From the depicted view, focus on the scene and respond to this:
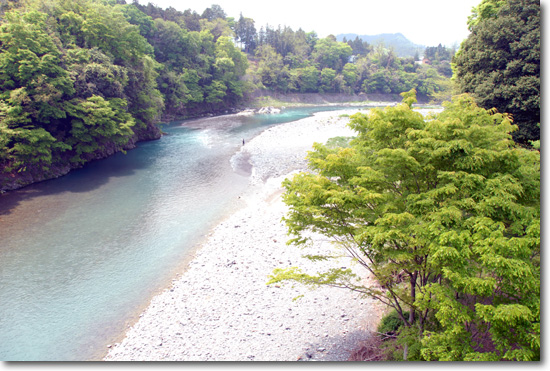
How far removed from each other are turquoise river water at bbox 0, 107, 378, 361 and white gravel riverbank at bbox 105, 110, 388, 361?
100cm

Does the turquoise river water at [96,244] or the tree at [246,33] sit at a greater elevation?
the tree at [246,33]

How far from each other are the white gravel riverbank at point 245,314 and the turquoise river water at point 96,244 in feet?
3.28

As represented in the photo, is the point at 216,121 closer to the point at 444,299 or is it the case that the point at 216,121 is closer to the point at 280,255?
the point at 280,255

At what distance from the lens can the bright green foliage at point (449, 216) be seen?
17.9 ft

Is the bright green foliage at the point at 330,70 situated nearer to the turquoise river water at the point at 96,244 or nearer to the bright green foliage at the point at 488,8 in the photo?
the turquoise river water at the point at 96,244

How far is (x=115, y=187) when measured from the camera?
2269 centimetres

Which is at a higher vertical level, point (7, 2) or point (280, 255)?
point (7, 2)

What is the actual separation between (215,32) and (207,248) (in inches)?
2741

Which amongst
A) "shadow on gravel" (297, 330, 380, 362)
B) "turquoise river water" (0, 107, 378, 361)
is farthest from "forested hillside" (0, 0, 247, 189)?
"shadow on gravel" (297, 330, 380, 362)

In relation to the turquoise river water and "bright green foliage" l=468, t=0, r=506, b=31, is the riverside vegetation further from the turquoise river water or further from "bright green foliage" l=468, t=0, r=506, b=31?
the turquoise river water

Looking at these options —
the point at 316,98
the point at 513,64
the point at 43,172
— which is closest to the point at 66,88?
the point at 43,172

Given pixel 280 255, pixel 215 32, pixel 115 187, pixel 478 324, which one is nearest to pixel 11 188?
pixel 115 187

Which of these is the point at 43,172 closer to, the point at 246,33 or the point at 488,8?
the point at 488,8

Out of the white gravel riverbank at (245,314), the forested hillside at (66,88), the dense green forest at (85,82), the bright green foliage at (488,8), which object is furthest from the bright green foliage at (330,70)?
the white gravel riverbank at (245,314)
